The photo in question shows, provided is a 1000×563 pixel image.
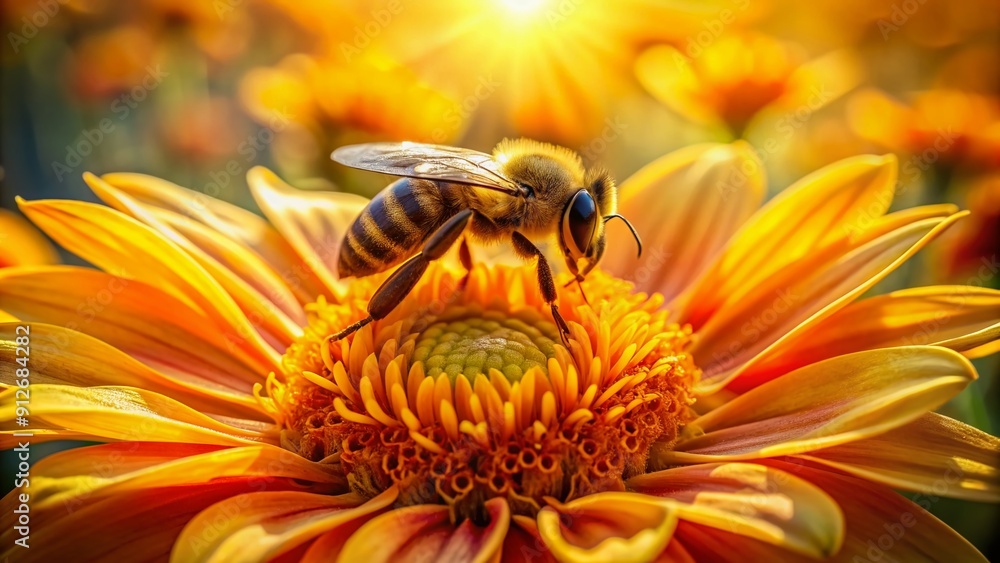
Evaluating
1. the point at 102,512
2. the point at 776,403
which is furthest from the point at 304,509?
the point at 776,403

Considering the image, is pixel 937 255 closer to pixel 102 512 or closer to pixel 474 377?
pixel 474 377

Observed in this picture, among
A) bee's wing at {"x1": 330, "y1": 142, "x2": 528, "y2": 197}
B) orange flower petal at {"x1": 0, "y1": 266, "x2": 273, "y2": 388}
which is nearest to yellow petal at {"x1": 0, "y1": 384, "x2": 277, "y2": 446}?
orange flower petal at {"x1": 0, "y1": 266, "x2": 273, "y2": 388}

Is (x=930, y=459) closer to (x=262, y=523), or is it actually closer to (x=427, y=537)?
(x=427, y=537)

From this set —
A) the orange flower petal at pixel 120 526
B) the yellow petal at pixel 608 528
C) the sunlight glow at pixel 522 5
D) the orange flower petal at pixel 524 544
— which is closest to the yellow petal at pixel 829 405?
the yellow petal at pixel 608 528

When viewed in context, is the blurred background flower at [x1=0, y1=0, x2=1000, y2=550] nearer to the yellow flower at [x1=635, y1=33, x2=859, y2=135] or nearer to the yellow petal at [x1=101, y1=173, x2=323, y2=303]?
the yellow flower at [x1=635, y1=33, x2=859, y2=135]

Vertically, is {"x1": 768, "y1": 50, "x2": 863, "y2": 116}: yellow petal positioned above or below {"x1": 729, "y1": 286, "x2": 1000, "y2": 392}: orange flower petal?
above

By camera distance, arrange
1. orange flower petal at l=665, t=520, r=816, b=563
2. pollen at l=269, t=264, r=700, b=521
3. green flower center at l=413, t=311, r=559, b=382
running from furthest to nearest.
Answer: green flower center at l=413, t=311, r=559, b=382, pollen at l=269, t=264, r=700, b=521, orange flower petal at l=665, t=520, r=816, b=563

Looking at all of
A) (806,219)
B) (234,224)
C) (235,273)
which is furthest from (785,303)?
(234,224)
